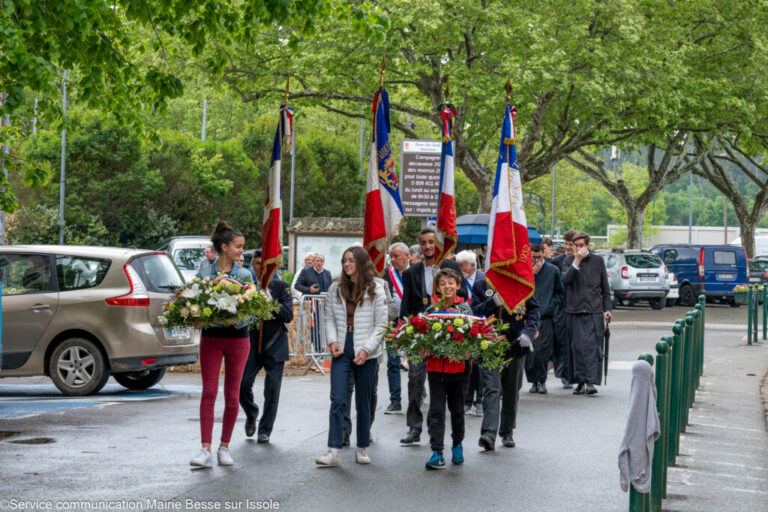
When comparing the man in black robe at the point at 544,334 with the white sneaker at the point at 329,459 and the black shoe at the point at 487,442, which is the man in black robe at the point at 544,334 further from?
the white sneaker at the point at 329,459

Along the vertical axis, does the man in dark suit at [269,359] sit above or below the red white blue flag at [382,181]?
below

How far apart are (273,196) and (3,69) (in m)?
3.24

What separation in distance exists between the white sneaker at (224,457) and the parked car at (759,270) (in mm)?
33622

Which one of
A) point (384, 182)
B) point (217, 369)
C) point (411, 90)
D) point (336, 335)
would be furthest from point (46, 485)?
point (411, 90)

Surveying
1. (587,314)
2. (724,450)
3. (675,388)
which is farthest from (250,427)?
(587,314)

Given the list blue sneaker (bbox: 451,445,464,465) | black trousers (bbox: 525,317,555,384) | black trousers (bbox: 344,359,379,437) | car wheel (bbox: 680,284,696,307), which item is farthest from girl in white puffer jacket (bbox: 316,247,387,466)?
car wheel (bbox: 680,284,696,307)

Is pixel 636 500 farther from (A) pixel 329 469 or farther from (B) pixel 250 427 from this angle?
(B) pixel 250 427

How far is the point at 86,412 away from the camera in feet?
39.1

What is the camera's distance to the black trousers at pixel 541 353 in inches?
554

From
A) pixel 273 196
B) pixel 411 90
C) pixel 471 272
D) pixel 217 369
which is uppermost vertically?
pixel 411 90

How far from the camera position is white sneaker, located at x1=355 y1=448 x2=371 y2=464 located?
29.7 feet

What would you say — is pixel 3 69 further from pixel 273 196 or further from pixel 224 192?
pixel 224 192

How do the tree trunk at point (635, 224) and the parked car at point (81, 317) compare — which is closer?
the parked car at point (81, 317)

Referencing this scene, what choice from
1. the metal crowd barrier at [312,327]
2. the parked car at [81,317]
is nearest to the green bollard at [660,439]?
the parked car at [81,317]
